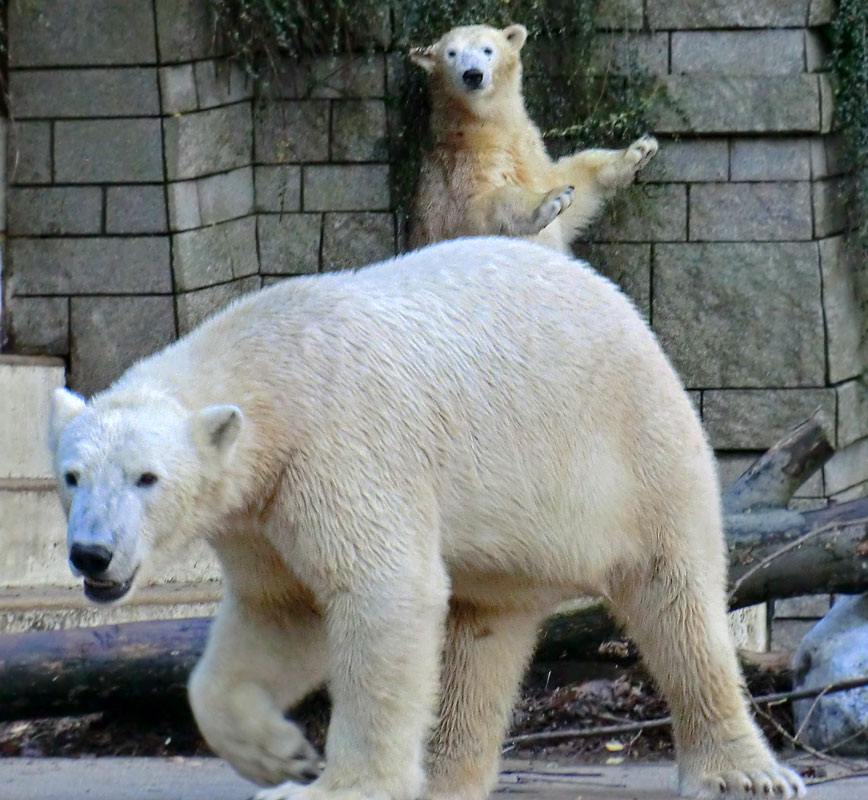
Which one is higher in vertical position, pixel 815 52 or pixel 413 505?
pixel 815 52

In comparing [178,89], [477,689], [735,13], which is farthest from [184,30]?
[477,689]

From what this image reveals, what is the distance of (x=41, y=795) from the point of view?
12.3 feet

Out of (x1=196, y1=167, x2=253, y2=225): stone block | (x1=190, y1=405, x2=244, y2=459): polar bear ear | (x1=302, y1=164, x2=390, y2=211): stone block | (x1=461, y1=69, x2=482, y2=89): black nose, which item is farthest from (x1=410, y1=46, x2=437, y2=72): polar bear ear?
(x1=190, y1=405, x2=244, y2=459): polar bear ear

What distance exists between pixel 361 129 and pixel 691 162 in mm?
1647

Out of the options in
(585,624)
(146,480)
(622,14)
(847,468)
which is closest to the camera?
(146,480)

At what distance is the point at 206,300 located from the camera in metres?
7.00

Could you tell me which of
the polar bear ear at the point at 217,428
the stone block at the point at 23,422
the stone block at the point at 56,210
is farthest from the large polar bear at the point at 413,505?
the stone block at the point at 56,210

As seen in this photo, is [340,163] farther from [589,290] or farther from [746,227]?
[589,290]

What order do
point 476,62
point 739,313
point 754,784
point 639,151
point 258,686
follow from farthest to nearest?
point 739,313, point 639,151, point 476,62, point 754,784, point 258,686

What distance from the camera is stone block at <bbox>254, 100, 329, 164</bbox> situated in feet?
23.2

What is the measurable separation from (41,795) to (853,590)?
8.76 ft

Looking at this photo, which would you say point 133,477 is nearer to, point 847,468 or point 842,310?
point 842,310

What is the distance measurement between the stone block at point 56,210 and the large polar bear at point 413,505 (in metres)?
3.69

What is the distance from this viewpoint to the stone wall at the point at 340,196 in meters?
6.85
